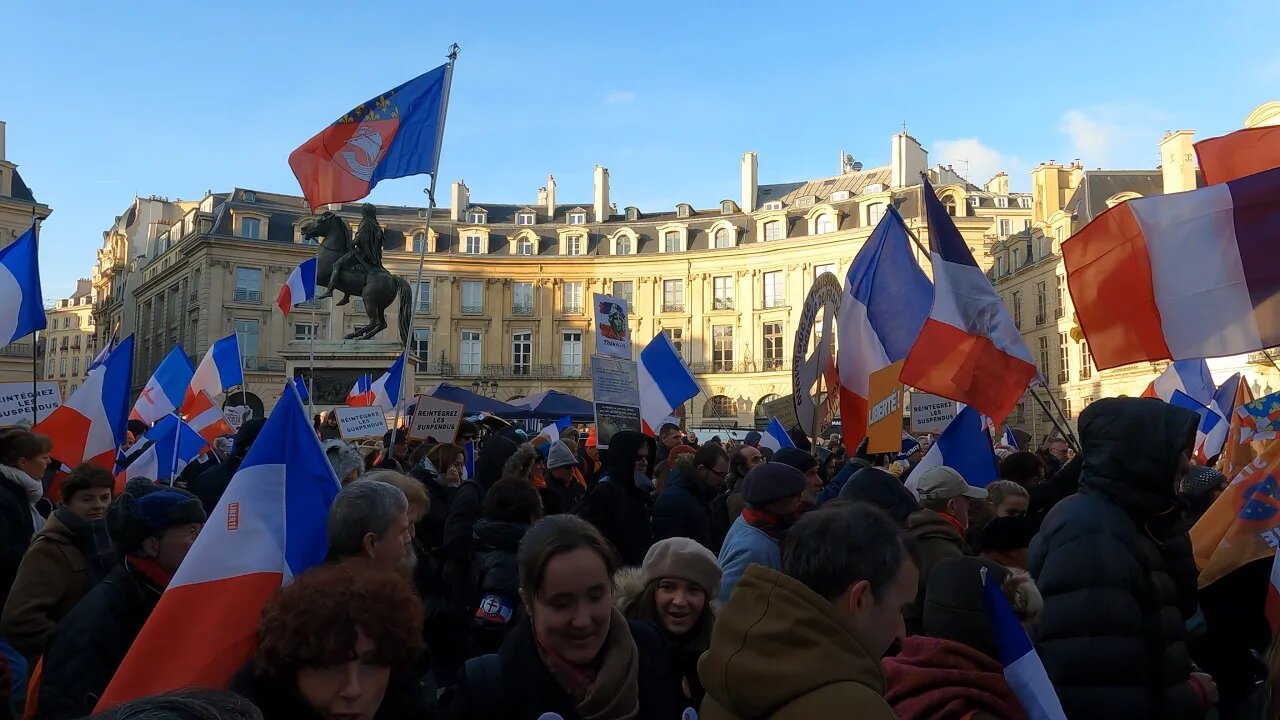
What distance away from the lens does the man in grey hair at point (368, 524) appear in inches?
131

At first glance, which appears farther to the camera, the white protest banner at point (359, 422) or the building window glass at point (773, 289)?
the building window glass at point (773, 289)

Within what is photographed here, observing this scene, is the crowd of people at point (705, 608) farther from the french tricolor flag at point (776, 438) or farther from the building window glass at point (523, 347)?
the building window glass at point (523, 347)

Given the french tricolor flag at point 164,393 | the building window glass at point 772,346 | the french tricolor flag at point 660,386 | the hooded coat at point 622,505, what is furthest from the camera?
the building window glass at point 772,346

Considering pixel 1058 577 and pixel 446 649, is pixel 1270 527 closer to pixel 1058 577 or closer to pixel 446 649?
pixel 1058 577

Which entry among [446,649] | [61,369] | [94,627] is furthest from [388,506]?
[61,369]

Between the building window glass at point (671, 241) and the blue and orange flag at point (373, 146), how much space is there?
43.7m

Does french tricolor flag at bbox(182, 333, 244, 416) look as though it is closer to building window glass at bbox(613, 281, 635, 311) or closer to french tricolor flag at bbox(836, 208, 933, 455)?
french tricolor flag at bbox(836, 208, 933, 455)

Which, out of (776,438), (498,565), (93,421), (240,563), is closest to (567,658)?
(240,563)

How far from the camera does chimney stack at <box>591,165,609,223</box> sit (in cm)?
5938

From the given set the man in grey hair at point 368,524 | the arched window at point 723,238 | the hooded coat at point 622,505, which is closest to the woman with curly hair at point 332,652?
the man in grey hair at point 368,524

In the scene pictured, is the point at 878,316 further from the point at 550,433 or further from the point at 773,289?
the point at 773,289

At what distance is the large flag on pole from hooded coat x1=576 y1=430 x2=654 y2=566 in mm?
5768

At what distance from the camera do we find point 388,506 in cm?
334

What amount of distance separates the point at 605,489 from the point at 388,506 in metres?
2.41
